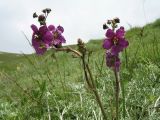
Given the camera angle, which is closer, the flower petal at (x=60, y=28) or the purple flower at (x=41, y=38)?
the purple flower at (x=41, y=38)

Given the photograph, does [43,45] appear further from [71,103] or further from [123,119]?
[71,103]

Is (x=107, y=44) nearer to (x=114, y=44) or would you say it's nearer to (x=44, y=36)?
(x=114, y=44)

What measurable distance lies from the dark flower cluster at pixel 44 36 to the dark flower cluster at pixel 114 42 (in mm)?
313

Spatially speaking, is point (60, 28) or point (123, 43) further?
point (60, 28)

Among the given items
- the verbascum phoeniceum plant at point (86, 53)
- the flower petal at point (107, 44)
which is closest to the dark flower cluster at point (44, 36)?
the verbascum phoeniceum plant at point (86, 53)

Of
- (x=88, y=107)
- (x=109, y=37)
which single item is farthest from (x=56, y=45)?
(x=88, y=107)

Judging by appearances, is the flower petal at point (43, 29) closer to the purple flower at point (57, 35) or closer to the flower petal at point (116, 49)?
the purple flower at point (57, 35)

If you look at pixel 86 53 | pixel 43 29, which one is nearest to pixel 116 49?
pixel 86 53

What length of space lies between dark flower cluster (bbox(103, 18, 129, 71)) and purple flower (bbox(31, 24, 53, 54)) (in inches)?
15.5

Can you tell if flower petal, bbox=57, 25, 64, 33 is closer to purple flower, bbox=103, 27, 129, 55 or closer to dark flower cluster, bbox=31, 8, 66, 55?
dark flower cluster, bbox=31, 8, 66, 55

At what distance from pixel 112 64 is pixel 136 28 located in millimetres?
19274

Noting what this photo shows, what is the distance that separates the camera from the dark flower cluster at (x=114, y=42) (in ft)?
10.3

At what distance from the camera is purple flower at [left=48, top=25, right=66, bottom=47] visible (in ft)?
10.1

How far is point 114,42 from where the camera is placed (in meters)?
3.15
